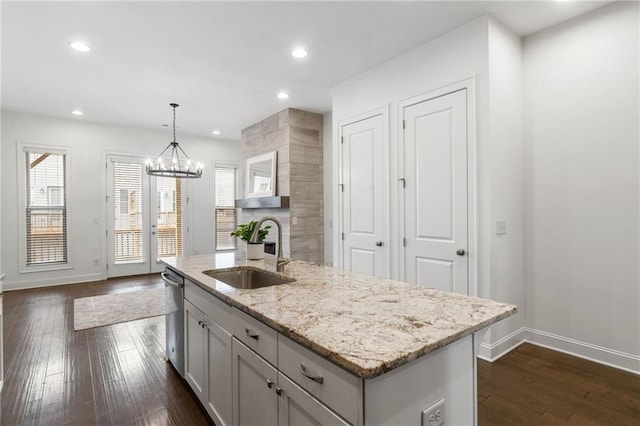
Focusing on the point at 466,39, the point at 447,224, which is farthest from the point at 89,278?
the point at 466,39

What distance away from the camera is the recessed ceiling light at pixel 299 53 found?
338 centimetres

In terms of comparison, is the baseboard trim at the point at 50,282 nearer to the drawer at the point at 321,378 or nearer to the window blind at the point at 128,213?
the window blind at the point at 128,213

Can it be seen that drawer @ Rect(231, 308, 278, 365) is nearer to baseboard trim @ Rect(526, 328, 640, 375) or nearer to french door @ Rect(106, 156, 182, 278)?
baseboard trim @ Rect(526, 328, 640, 375)

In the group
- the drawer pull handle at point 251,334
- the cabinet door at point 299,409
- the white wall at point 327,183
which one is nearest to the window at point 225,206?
the white wall at point 327,183

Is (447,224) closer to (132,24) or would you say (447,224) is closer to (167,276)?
(167,276)

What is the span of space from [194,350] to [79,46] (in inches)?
124

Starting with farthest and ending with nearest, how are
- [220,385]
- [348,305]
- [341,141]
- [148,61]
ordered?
[341,141] → [148,61] → [220,385] → [348,305]

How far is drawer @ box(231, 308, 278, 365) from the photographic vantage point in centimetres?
129

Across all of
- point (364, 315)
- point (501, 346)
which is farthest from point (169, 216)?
point (364, 315)

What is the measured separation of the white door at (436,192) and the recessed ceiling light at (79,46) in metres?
3.19

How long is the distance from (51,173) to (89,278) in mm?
1936

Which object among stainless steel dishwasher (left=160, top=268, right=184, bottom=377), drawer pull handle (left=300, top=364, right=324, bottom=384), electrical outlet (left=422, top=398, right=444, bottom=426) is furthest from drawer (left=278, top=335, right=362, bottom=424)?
stainless steel dishwasher (left=160, top=268, right=184, bottom=377)

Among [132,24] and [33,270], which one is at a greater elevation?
[132,24]

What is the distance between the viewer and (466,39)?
2.89 m
